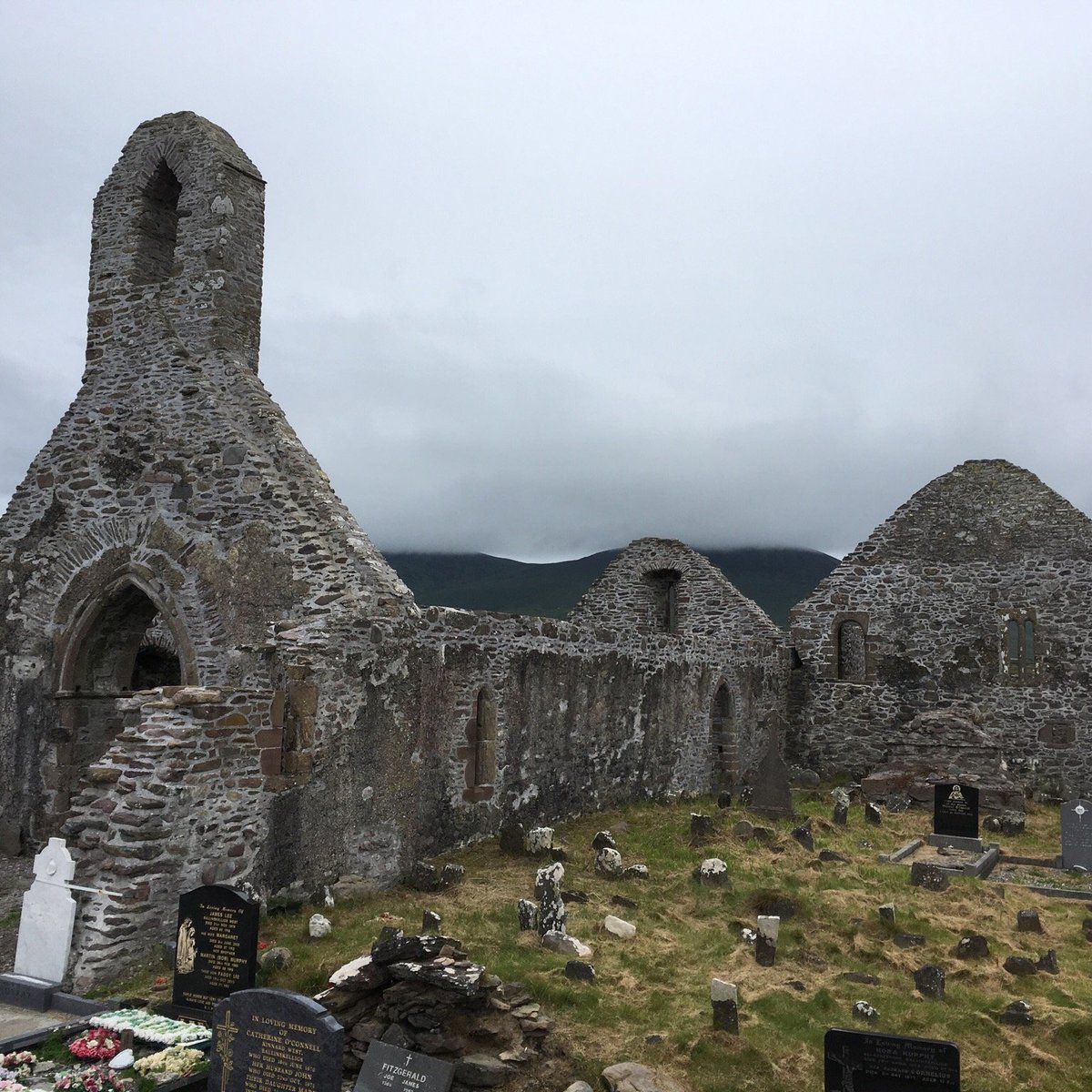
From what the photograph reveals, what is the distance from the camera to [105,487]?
45.2 ft

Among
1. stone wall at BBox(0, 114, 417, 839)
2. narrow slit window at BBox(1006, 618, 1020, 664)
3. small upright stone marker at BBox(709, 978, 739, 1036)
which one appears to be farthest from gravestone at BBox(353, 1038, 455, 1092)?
narrow slit window at BBox(1006, 618, 1020, 664)

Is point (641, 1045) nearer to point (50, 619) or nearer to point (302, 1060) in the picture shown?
point (302, 1060)

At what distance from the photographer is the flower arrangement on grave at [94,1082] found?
6.80 meters

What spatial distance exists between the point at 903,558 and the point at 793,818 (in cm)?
994

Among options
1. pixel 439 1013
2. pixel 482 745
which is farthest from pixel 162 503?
pixel 439 1013

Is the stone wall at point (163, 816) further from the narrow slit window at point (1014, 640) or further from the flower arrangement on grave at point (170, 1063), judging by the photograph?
the narrow slit window at point (1014, 640)

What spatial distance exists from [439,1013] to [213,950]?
2.15 m

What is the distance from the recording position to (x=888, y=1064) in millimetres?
6203

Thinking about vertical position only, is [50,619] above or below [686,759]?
above

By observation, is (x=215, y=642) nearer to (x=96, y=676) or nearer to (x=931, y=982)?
(x=96, y=676)

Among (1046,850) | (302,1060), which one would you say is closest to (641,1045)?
(302,1060)

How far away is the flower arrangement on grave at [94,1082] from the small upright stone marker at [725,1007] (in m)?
4.29

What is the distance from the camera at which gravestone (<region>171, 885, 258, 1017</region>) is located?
8.20 meters

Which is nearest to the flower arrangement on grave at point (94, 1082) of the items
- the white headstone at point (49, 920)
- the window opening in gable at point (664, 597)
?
the white headstone at point (49, 920)
